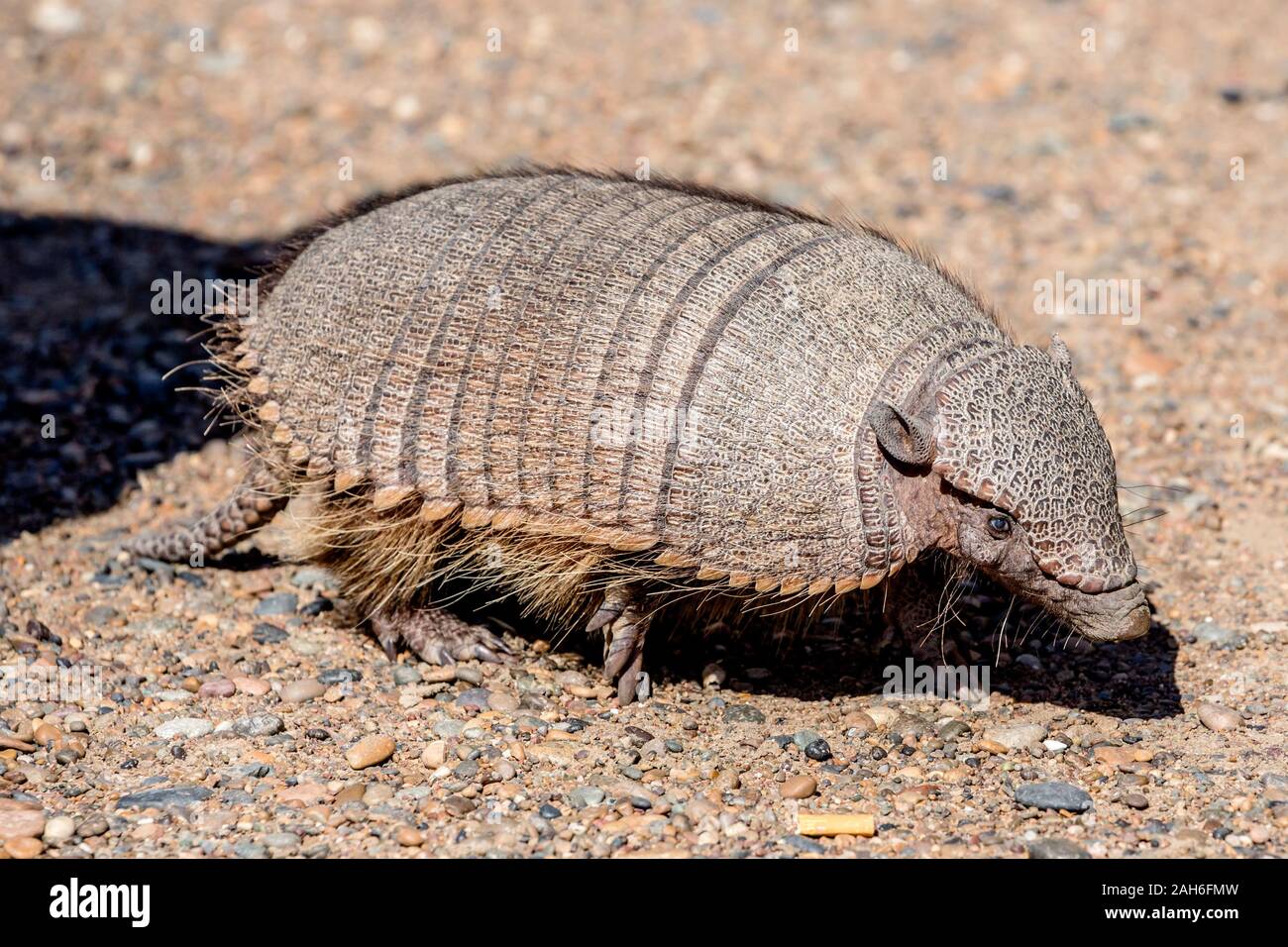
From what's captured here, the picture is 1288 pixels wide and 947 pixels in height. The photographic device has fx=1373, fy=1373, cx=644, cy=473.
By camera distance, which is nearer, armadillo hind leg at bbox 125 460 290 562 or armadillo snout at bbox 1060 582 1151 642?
armadillo snout at bbox 1060 582 1151 642

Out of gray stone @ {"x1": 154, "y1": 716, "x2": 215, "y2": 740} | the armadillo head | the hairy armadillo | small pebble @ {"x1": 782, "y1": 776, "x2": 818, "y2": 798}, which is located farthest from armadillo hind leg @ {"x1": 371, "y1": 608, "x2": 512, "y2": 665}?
the armadillo head

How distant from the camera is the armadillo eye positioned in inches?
199

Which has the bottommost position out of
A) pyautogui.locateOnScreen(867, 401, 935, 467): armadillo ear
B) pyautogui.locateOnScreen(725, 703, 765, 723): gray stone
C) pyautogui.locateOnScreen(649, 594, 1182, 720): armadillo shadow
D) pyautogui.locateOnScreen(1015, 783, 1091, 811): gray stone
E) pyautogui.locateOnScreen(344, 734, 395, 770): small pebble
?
pyautogui.locateOnScreen(1015, 783, 1091, 811): gray stone

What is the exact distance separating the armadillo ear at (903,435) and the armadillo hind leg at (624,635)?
1308 mm

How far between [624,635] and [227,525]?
2.21 meters

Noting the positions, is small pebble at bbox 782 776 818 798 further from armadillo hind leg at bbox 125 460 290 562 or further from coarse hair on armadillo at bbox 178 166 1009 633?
armadillo hind leg at bbox 125 460 290 562

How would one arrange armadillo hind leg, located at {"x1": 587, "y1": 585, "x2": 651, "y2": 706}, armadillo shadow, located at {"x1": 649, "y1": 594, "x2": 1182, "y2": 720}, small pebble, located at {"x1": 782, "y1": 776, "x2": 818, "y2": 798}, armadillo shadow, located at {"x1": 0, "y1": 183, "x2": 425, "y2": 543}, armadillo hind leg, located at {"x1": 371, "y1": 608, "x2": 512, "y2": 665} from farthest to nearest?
armadillo shadow, located at {"x1": 0, "y1": 183, "x2": 425, "y2": 543}
armadillo hind leg, located at {"x1": 371, "y1": 608, "x2": 512, "y2": 665}
armadillo shadow, located at {"x1": 649, "y1": 594, "x2": 1182, "y2": 720}
armadillo hind leg, located at {"x1": 587, "y1": 585, "x2": 651, "y2": 706}
small pebble, located at {"x1": 782, "y1": 776, "x2": 818, "y2": 798}

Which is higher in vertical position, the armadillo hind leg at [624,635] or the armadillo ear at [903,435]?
the armadillo ear at [903,435]

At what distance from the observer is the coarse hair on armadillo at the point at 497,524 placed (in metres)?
5.25

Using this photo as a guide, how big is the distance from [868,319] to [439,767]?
7.87 ft

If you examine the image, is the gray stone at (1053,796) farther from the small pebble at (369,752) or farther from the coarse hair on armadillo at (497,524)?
the small pebble at (369,752)

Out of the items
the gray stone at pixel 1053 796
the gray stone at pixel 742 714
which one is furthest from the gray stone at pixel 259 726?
the gray stone at pixel 1053 796

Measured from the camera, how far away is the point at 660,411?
5207mm

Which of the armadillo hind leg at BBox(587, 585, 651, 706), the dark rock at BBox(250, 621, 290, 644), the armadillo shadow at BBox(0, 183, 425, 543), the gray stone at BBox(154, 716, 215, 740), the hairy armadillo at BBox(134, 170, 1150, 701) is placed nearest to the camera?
the hairy armadillo at BBox(134, 170, 1150, 701)
